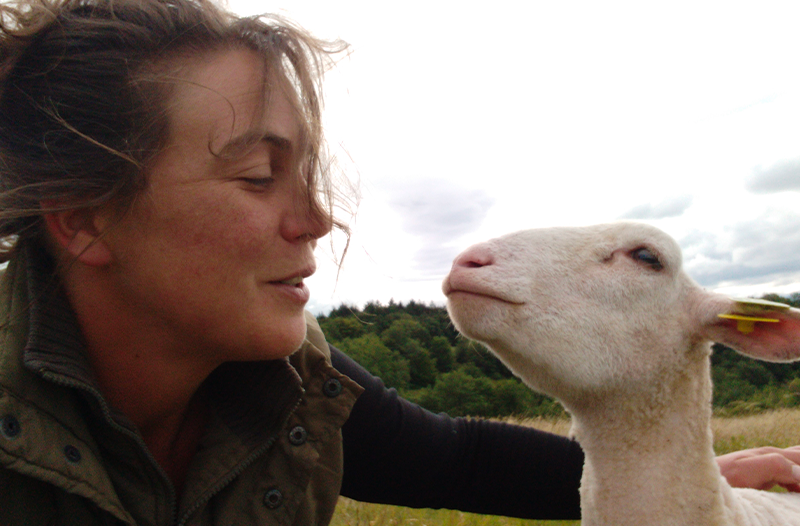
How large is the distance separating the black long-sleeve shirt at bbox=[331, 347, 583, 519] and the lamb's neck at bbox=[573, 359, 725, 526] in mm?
329

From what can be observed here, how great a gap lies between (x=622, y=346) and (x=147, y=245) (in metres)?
1.60

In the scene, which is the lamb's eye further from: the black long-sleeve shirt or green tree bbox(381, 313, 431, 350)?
green tree bbox(381, 313, 431, 350)

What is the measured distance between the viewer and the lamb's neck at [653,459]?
1.74 metres

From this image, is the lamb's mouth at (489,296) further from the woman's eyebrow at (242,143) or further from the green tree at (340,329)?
the green tree at (340,329)

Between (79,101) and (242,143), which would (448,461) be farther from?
(79,101)

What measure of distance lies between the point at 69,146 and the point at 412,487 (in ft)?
5.67

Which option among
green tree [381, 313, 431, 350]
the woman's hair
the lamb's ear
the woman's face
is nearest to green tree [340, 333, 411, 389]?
green tree [381, 313, 431, 350]

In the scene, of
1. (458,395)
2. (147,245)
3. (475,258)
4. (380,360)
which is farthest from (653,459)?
(458,395)

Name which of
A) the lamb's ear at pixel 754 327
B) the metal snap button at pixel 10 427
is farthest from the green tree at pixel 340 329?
the metal snap button at pixel 10 427

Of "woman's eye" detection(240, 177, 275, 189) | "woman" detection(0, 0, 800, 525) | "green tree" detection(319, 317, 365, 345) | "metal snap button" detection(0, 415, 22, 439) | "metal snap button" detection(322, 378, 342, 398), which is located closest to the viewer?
"metal snap button" detection(0, 415, 22, 439)

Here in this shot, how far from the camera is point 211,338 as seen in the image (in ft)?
4.84

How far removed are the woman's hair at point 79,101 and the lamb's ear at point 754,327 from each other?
1.94m

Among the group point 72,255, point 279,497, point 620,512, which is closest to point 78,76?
point 72,255

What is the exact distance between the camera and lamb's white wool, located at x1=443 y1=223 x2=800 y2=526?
5.76ft
